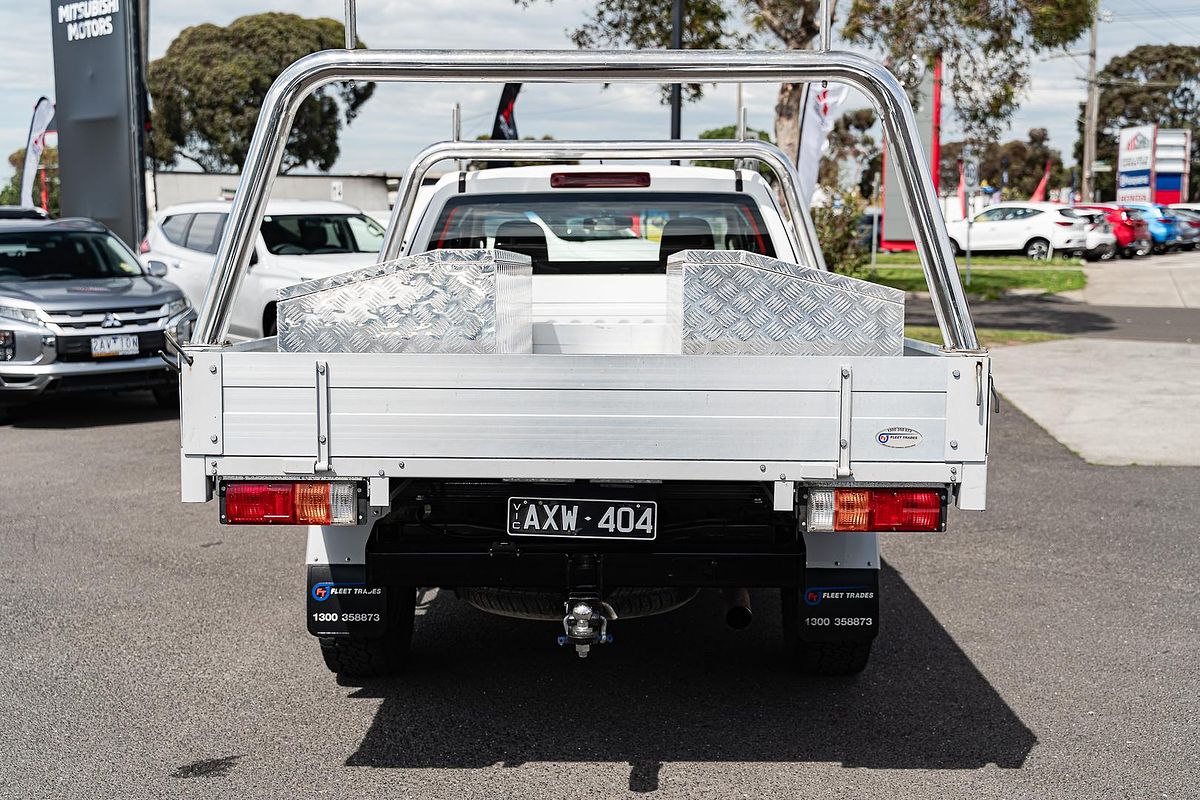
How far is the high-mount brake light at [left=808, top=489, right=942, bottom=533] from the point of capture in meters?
3.81

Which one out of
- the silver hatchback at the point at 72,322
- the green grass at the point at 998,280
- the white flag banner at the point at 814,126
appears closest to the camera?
the silver hatchback at the point at 72,322

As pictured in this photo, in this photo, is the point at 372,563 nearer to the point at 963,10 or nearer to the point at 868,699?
the point at 868,699

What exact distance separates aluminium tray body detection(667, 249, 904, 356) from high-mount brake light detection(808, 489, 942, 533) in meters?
0.42

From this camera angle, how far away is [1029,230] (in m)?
37.8

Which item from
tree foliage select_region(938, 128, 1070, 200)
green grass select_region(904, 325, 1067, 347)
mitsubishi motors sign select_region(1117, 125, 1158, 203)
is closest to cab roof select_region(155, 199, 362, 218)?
green grass select_region(904, 325, 1067, 347)

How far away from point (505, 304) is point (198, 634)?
7.74 ft

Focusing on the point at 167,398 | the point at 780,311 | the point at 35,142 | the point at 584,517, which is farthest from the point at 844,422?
the point at 35,142

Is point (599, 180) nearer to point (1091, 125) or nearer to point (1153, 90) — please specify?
point (1091, 125)

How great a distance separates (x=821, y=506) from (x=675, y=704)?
1.32 metres

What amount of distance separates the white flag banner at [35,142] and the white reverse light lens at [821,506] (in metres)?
23.8

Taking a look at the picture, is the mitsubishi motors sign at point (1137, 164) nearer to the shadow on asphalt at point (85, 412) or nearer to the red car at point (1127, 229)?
the red car at point (1127, 229)

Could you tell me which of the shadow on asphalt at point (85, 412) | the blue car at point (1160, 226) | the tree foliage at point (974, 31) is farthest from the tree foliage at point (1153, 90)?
the shadow on asphalt at point (85, 412)

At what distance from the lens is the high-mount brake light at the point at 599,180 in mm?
6031

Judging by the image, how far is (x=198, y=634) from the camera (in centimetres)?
564
